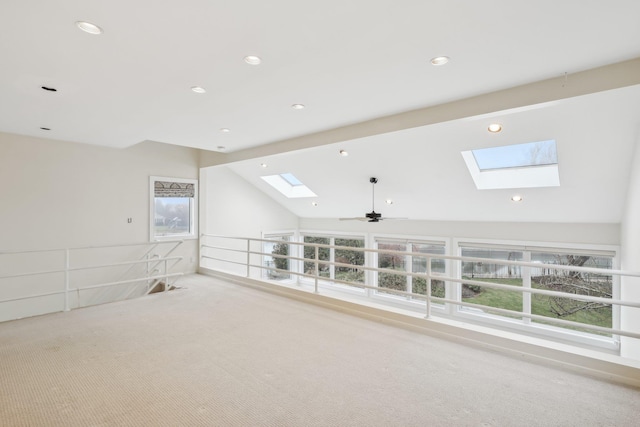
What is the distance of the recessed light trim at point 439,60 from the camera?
2.44 meters

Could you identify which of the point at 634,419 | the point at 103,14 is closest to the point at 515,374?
the point at 634,419

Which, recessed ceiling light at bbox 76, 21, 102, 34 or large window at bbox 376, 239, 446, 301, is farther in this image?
large window at bbox 376, 239, 446, 301

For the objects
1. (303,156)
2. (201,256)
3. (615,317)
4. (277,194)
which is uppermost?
(303,156)

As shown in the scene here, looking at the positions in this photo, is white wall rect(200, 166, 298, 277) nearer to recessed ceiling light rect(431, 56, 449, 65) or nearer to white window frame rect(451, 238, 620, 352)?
white window frame rect(451, 238, 620, 352)

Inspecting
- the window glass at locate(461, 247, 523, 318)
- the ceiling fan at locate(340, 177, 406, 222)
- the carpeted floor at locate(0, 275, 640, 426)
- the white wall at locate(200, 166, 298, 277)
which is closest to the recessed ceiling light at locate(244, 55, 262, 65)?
the carpeted floor at locate(0, 275, 640, 426)

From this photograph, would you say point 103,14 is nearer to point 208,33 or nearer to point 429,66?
point 208,33

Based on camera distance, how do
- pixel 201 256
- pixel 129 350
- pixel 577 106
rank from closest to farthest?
pixel 129 350 < pixel 577 106 < pixel 201 256

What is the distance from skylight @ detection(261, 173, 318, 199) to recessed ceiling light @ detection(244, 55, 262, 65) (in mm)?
5037

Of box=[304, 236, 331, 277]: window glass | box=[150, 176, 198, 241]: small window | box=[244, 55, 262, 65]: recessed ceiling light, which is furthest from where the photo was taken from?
box=[304, 236, 331, 277]: window glass

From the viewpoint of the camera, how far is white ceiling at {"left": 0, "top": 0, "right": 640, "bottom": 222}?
192 centimetres

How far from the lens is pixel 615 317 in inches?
205

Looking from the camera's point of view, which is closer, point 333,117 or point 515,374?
point 515,374

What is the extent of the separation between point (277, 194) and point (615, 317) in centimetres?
656

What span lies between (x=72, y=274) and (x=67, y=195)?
4.04 feet
